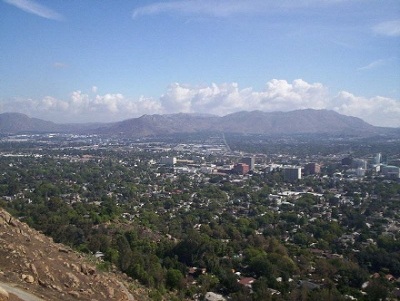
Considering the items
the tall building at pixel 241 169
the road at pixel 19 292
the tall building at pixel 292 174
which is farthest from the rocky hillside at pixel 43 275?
the tall building at pixel 241 169

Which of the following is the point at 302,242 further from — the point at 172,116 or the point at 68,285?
the point at 172,116

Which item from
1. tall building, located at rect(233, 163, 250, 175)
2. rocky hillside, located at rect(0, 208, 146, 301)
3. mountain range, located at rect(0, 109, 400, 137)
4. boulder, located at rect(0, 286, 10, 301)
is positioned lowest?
tall building, located at rect(233, 163, 250, 175)

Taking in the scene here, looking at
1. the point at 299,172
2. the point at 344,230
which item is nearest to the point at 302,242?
the point at 344,230

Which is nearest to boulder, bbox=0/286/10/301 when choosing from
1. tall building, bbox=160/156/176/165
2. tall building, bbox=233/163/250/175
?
tall building, bbox=233/163/250/175

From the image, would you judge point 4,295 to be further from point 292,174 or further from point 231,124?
point 231,124

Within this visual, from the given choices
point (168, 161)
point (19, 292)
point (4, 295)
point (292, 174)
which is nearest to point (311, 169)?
point (292, 174)

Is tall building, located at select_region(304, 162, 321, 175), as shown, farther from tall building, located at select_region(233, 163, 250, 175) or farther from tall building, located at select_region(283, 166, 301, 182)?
tall building, located at select_region(233, 163, 250, 175)
